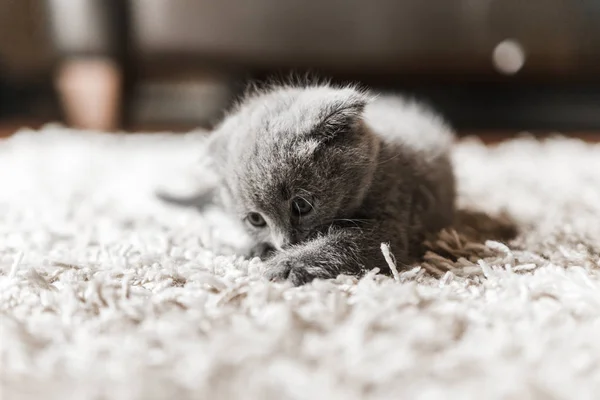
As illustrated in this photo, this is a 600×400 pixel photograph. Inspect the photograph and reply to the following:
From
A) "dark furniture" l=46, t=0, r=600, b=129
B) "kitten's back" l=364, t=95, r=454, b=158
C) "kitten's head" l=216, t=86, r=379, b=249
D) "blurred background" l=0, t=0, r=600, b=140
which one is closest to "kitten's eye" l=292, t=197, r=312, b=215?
"kitten's head" l=216, t=86, r=379, b=249

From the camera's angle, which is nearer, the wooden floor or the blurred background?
the blurred background

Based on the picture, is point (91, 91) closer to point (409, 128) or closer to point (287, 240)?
point (409, 128)

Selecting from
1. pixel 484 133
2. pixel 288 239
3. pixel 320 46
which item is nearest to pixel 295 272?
pixel 288 239

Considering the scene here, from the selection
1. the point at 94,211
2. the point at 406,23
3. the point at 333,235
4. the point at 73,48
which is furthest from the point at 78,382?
the point at 406,23

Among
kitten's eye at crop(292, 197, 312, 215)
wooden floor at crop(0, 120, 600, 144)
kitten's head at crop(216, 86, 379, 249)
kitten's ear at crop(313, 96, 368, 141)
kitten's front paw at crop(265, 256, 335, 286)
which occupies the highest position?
kitten's ear at crop(313, 96, 368, 141)

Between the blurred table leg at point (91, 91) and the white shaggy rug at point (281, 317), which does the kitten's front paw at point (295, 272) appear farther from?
the blurred table leg at point (91, 91)

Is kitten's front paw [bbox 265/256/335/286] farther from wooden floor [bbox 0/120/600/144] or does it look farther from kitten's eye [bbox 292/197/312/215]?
wooden floor [bbox 0/120/600/144]
